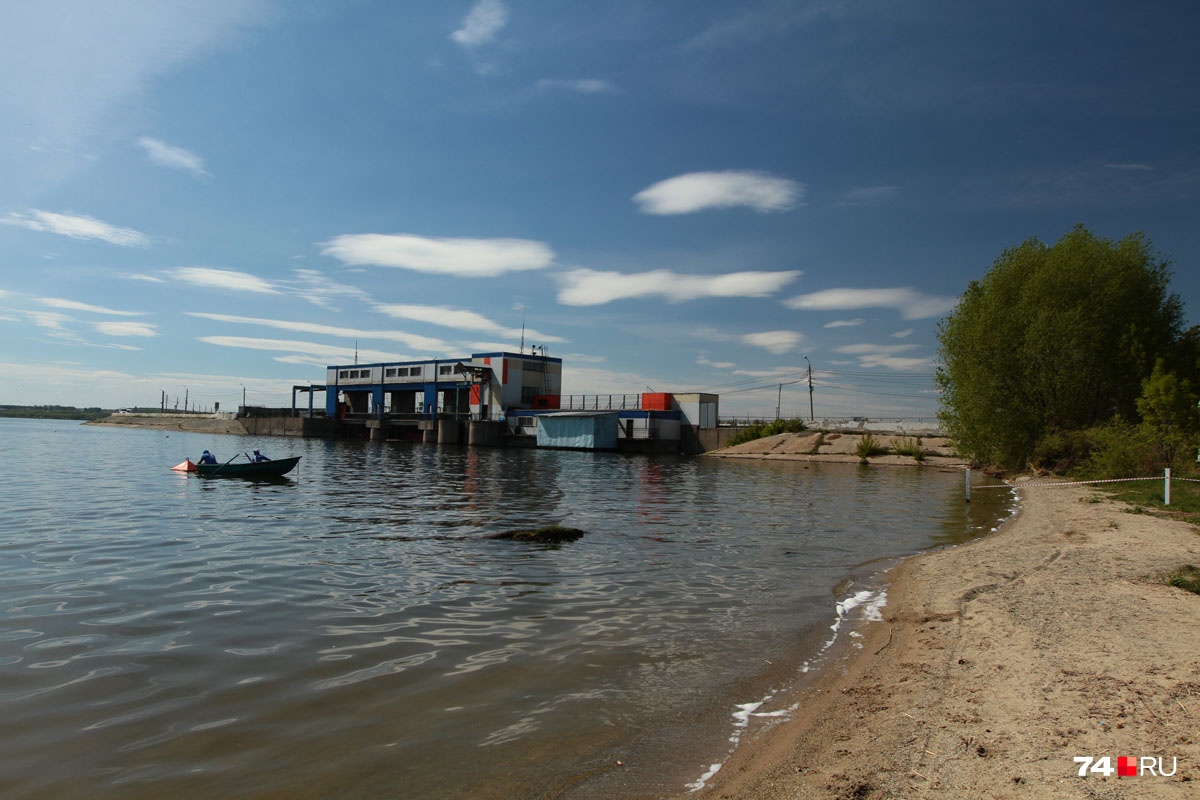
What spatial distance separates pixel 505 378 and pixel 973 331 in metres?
59.1

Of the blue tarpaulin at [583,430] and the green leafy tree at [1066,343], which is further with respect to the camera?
the blue tarpaulin at [583,430]

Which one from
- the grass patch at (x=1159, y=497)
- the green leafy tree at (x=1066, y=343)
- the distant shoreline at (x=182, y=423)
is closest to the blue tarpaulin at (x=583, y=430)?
the green leafy tree at (x=1066, y=343)

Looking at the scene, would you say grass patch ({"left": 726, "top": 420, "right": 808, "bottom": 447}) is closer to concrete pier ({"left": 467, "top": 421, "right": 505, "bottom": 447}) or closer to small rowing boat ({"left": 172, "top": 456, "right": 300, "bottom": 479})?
concrete pier ({"left": 467, "top": 421, "right": 505, "bottom": 447})

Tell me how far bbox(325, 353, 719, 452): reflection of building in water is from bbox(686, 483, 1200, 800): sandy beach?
6694cm

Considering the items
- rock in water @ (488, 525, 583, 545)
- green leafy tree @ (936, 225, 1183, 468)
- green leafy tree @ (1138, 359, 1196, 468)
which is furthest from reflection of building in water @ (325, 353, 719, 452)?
rock in water @ (488, 525, 583, 545)

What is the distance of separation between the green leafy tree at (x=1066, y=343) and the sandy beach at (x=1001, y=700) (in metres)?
30.3

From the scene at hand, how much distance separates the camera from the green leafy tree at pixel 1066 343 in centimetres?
3728

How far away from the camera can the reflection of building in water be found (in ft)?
258

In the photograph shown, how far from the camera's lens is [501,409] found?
88250 millimetres

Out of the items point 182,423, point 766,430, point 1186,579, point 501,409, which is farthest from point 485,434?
point 182,423

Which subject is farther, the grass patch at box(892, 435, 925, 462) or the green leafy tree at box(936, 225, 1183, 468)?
the grass patch at box(892, 435, 925, 462)

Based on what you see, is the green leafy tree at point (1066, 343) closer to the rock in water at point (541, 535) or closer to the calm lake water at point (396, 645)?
the calm lake water at point (396, 645)

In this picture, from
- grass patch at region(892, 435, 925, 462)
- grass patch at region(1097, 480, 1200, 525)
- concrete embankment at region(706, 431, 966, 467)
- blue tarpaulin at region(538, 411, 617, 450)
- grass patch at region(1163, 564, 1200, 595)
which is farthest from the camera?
blue tarpaulin at region(538, 411, 617, 450)

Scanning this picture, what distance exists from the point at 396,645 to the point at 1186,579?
11371mm
